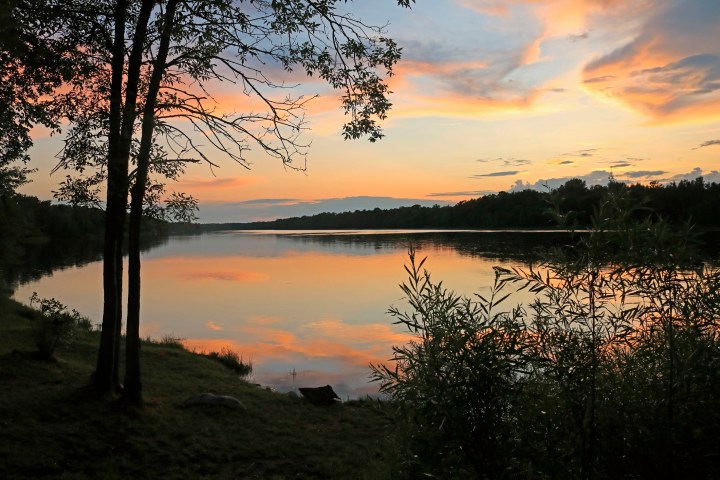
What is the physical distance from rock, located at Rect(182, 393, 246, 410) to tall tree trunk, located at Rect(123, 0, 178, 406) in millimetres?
1649

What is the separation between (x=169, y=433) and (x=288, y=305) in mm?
26502

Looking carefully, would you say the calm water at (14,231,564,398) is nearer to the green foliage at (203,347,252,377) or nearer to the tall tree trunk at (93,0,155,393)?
the green foliage at (203,347,252,377)

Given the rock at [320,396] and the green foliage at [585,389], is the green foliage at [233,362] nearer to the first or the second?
the rock at [320,396]

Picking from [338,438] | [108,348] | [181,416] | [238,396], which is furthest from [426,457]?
[238,396]

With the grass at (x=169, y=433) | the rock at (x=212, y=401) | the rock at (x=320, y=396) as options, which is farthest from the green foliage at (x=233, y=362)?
the rock at (x=212, y=401)

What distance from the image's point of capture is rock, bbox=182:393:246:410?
13633 millimetres

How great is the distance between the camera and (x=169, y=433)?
37.7 feet

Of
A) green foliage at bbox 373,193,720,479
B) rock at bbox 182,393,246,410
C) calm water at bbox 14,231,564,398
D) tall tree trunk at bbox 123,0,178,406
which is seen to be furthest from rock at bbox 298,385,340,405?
green foliage at bbox 373,193,720,479

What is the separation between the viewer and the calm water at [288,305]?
74.5 feet

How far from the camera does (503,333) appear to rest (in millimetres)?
5715

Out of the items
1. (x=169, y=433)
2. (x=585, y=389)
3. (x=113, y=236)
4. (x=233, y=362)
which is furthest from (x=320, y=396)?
(x=585, y=389)

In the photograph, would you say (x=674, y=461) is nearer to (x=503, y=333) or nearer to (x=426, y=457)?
(x=503, y=333)

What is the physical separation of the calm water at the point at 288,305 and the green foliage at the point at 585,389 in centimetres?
1299

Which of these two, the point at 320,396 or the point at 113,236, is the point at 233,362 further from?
the point at 113,236
